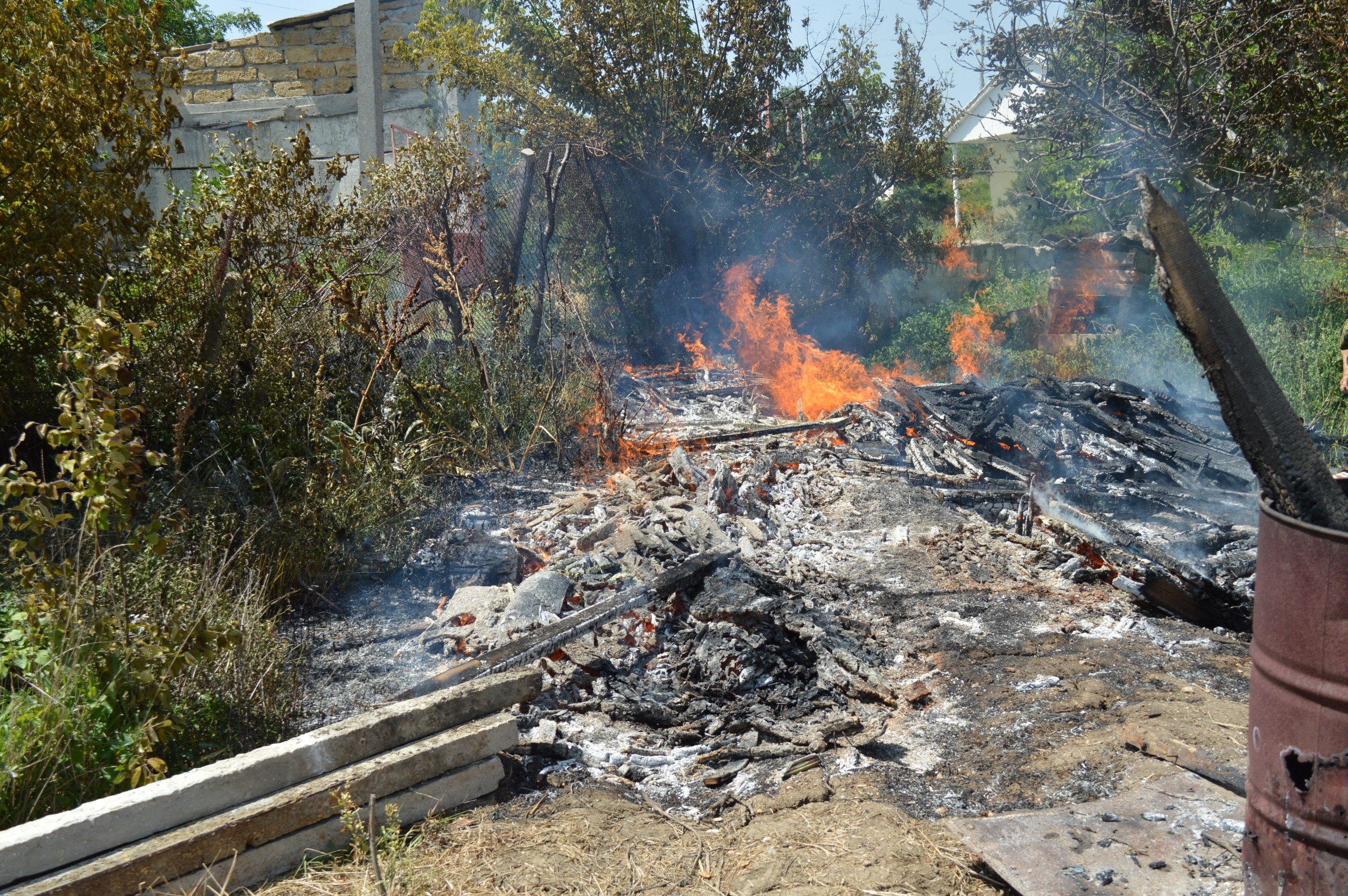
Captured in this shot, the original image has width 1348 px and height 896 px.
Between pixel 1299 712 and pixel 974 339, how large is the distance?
46.4 ft

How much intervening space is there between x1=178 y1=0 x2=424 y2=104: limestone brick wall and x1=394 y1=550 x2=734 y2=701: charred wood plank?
10581 millimetres

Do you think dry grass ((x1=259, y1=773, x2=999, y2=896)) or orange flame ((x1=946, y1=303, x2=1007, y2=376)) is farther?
orange flame ((x1=946, y1=303, x2=1007, y2=376))

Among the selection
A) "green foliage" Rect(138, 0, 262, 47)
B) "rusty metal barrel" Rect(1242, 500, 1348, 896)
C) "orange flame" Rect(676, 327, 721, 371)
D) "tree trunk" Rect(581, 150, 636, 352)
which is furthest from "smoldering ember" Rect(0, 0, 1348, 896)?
"green foliage" Rect(138, 0, 262, 47)

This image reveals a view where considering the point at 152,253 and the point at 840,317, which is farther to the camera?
the point at 840,317

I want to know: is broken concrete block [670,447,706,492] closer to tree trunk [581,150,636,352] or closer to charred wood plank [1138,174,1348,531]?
tree trunk [581,150,636,352]

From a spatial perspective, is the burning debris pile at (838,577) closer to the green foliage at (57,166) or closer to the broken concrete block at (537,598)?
the broken concrete block at (537,598)

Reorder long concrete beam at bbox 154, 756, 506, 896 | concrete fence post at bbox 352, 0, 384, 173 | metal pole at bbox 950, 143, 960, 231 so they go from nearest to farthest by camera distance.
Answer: long concrete beam at bbox 154, 756, 506, 896, concrete fence post at bbox 352, 0, 384, 173, metal pole at bbox 950, 143, 960, 231

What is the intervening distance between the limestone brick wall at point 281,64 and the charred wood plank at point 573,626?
1058 centimetres

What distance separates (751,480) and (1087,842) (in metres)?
5.56

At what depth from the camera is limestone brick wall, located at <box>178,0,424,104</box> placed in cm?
1238

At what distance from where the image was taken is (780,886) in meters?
2.88

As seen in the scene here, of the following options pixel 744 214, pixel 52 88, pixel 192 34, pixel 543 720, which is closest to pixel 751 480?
pixel 543 720

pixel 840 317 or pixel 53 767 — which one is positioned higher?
pixel 840 317

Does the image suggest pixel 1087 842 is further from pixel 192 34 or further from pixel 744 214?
pixel 192 34
